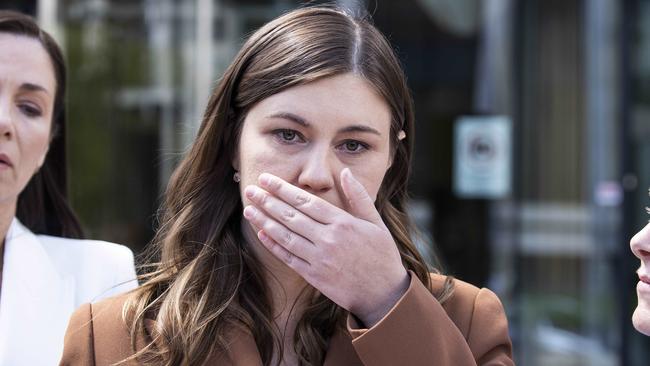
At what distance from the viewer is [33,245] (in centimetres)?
292

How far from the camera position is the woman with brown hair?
1936 mm

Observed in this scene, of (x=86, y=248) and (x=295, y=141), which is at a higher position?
(x=295, y=141)

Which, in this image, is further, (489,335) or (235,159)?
(235,159)

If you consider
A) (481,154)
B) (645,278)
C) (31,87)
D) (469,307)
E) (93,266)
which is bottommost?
(481,154)

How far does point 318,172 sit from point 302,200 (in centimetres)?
10

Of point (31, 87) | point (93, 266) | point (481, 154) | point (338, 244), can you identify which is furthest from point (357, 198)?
point (481, 154)

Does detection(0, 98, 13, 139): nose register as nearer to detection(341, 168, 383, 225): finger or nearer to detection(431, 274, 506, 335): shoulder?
detection(341, 168, 383, 225): finger

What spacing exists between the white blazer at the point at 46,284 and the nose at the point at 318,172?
0.90 meters

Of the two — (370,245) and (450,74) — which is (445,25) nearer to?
(450,74)

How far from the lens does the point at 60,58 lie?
10.0 feet

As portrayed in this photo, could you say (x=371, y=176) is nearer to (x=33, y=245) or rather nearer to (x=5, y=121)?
(x=5, y=121)

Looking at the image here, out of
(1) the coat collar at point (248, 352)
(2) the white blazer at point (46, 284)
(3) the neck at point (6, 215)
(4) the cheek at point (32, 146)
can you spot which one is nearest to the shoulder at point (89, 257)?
(2) the white blazer at point (46, 284)

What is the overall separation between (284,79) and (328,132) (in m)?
0.16

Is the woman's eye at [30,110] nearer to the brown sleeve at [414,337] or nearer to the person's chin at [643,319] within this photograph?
the brown sleeve at [414,337]
